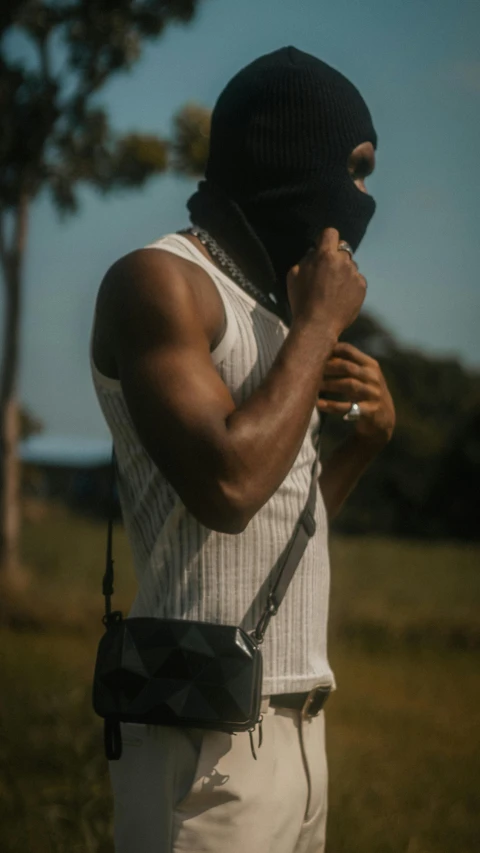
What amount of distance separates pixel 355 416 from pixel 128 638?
62 cm

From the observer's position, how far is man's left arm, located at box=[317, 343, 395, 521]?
1856 millimetres

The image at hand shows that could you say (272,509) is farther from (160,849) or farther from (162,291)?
(160,849)

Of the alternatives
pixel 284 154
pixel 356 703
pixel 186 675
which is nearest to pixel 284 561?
pixel 186 675

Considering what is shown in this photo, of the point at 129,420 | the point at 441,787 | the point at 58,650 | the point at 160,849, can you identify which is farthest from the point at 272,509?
the point at 58,650

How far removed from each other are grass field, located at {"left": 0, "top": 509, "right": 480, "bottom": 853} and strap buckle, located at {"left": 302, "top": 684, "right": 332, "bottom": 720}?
2.10 m

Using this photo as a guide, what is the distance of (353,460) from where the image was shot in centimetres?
214

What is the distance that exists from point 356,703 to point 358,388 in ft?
17.4

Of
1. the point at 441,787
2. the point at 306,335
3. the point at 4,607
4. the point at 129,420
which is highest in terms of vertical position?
the point at 306,335

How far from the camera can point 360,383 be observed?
1.90m

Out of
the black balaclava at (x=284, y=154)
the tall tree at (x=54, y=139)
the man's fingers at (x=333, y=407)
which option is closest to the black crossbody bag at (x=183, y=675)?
the man's fingers at (x=333, y=407)

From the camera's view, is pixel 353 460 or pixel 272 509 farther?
pixel 353 460

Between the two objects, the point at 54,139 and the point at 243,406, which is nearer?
the point at 243,406

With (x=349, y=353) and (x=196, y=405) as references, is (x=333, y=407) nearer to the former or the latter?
(x=349, y=353)

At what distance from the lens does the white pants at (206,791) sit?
5.16 ft
